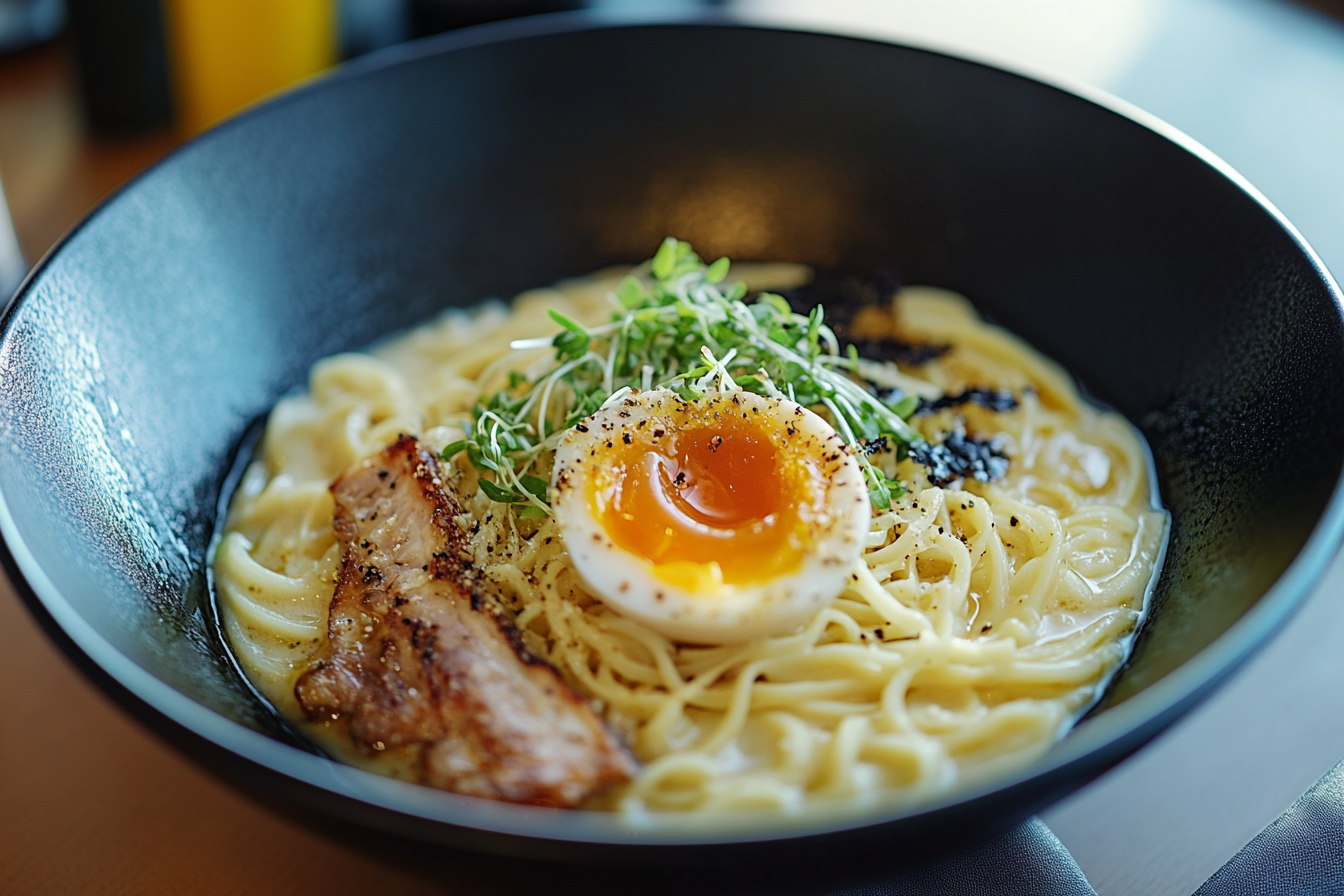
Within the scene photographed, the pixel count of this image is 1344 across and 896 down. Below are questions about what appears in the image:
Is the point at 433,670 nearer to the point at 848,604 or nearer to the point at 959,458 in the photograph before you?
the point at 848,604

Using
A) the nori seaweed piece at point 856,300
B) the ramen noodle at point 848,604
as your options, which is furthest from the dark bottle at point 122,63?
the nori seaweed piece at point 856,300

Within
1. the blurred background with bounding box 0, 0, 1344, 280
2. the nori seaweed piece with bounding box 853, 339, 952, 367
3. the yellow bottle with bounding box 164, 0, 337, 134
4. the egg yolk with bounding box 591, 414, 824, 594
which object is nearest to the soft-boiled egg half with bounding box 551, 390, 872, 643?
the egg yolk with bounding box 591, 414, 824, 594

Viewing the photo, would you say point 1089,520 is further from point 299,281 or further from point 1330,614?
point 299,281

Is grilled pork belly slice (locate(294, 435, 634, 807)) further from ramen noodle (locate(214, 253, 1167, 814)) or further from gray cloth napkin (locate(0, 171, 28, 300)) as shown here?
gray cloth napkin (locate(0, 171, 28, 300))

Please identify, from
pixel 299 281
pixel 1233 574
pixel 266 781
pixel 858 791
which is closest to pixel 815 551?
pixel 858 791

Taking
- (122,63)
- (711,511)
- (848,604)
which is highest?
(122,63)

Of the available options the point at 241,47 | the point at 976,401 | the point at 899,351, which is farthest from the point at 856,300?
the point at 241,47

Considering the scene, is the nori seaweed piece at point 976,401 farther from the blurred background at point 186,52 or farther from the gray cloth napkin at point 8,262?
the gray cloth napkin at point 8,262
